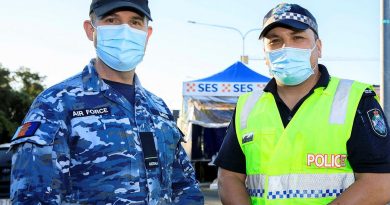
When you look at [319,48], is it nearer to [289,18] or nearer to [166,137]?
[289,18]

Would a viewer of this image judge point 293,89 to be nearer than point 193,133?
Yes

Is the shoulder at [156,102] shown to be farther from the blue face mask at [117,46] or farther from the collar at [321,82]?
the collar at [321,82]

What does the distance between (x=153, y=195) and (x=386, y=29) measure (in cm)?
376

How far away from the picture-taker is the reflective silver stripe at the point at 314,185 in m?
2.91

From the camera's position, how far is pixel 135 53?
302 cm

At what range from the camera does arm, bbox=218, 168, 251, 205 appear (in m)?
3.10

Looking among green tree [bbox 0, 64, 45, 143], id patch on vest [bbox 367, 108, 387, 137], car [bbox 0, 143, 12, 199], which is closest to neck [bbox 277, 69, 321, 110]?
Answer: id patch on vest [bbox 367, 108, 387, 137]

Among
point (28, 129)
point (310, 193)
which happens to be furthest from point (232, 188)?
point (28, 129)

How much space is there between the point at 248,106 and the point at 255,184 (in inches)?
17.9

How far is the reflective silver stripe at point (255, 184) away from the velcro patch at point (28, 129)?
1.20 m

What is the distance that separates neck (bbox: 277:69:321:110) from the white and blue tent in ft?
33.5

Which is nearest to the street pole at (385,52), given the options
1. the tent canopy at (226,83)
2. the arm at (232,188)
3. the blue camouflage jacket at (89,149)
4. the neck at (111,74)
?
the arm at (232,188)

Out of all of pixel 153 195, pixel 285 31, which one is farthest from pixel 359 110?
pixel 153 195

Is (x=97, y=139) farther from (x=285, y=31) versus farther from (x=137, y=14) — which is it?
(x=285, y=31)
